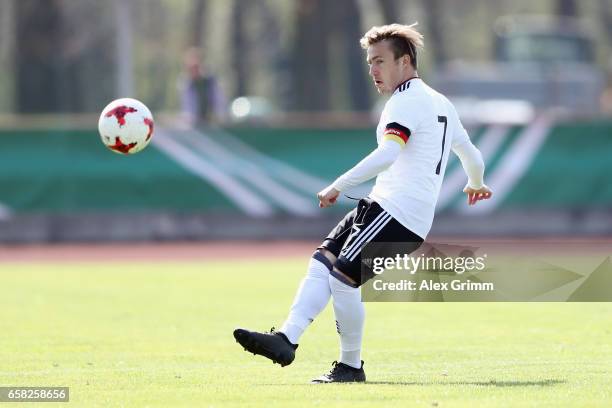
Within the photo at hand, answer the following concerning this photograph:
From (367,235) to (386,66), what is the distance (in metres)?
1.11

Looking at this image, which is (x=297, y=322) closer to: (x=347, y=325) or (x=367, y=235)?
(x=347, y=325)

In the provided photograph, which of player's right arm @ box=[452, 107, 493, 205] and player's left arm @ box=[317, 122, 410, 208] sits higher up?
player's right arm @ box=[452, 107, 493, 205]

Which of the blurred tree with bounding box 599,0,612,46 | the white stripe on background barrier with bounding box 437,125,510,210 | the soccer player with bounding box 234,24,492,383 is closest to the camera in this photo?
the soccer player with bounding box 234,24,492,383

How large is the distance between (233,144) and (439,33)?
39.3 m

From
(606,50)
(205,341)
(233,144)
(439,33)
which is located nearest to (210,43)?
(439,33)

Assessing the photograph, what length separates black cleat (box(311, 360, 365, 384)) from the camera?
859cm

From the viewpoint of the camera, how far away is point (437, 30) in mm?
60625

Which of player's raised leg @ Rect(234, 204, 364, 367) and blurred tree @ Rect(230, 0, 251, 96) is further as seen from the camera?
blurred tree @ Rect(230, 0, 251, 96)

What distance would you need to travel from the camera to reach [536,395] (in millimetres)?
7715

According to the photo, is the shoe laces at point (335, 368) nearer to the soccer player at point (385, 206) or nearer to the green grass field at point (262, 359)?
the soccer player at point (385, 206)

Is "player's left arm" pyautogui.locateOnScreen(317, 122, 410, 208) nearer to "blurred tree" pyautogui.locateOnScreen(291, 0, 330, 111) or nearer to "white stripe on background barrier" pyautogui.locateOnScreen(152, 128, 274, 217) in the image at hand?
"white stripe on background barrier" pyautogui.locateOnScreen(152, 128, 274, 217)

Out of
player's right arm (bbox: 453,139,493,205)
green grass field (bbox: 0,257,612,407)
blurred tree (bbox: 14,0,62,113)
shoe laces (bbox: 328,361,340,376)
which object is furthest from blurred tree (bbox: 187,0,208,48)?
shoe laces (bbox: 328,361,340,376)

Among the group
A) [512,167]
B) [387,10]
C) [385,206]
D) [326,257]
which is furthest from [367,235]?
[387,10]

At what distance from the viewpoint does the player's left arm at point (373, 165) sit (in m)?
8.19
